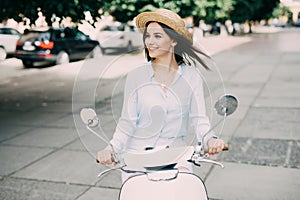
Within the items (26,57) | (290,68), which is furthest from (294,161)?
(26,57)

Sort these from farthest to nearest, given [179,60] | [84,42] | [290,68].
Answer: [84,42] < [290,68] < [179,60]

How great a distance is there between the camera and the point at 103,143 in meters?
2.24

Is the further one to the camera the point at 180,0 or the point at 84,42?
the point at 180,0

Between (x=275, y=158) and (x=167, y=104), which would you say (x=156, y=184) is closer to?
(x=167, y=104)

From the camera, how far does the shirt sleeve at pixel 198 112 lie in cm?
207

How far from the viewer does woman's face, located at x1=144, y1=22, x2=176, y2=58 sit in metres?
1.98

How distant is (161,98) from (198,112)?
24 centimetres

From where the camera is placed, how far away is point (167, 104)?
77.1 inches

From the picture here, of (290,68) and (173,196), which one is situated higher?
(173,196)

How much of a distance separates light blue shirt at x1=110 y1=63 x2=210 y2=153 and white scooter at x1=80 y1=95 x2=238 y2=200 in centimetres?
11

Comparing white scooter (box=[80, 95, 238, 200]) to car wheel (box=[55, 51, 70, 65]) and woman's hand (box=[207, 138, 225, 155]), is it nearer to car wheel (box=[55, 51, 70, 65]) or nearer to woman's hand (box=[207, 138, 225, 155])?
woman's hand (box=[207, 138, 225, 155])

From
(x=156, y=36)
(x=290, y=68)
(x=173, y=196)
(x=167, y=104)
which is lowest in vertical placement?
(x=290, y=68)

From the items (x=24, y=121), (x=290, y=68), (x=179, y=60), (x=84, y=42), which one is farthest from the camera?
(x=84, y=42)

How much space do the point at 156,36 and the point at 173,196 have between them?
2.49 ft
